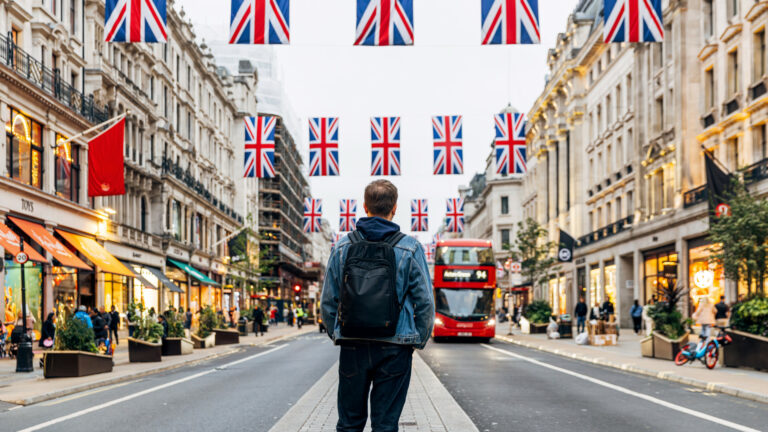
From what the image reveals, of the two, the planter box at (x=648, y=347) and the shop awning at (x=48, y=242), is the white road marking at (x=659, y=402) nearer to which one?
the planter box at (x=648, y=347)

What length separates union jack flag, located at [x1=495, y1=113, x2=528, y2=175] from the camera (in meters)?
33.7

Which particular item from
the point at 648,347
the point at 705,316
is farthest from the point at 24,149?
the point at 705,316

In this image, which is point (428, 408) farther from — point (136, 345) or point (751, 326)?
point (136, 345)

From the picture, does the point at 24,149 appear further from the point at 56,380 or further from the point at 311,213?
the point at 311,213

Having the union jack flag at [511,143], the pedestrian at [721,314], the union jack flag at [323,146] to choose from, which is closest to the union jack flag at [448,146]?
the union jack flag at [511,143]

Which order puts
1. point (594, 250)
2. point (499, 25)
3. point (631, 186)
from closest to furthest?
point (499, 25), point (631, 186), point (594, 250)

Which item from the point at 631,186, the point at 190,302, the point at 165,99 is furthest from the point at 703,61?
the point at 190,302

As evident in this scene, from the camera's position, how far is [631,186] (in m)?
51.2

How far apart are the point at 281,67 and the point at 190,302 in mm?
65484

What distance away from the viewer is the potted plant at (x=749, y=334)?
19.5m

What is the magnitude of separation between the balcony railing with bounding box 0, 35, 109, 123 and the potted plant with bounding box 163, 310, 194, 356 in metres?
10.1

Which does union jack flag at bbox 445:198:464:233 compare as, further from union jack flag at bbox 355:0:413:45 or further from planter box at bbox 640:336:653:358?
union jack flag at bbox 355:0:413:45

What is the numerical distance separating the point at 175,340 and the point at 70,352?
31.4ft

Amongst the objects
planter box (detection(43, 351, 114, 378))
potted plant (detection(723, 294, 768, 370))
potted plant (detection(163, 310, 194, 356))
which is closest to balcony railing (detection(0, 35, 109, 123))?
potted plant (detection(163, 310, 194, 356))
